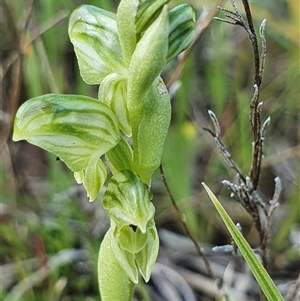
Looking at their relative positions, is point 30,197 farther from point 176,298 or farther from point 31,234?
point 176,298

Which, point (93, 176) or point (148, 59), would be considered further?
point (93, 176)

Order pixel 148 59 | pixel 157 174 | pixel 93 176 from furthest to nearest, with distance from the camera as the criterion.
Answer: pixel 157 174 < pixel 93 176 < pixel 148 59

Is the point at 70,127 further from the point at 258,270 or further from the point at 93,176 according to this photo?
the point at 258,270

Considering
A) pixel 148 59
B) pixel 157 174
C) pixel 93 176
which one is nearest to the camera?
pixel 148 59

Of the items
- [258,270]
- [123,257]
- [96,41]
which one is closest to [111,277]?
[123,257]

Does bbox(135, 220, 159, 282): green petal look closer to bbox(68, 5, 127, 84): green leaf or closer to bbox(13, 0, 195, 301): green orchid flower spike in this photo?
A: bbox(13, 0, 195, 301): green orchid flower spike

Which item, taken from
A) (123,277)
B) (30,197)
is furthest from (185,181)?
(123,277)

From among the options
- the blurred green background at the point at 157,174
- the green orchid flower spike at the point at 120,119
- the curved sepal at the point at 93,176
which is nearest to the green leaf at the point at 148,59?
the green orchid flower spike at the point at 120,119

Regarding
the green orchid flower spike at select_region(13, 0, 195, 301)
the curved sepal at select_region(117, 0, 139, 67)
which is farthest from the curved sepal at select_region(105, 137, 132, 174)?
the curved sepal at select_region(117, 0, 139, 67)
